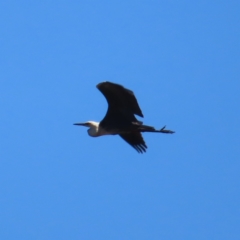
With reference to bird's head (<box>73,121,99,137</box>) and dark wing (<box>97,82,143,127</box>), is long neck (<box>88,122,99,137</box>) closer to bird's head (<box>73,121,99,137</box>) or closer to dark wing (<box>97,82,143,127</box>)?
bird's head (<box>73,121,99,137</box>)

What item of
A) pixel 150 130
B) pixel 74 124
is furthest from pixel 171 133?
pixel 74 124

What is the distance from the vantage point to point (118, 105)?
29250mm

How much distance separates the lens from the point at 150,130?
29.1 m

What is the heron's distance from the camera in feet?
94.3

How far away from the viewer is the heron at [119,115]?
94.3 feet

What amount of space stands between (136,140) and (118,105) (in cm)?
155

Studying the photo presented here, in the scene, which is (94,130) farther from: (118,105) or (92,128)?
(118,105)

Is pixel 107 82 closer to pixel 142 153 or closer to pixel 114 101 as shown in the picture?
pixel 114 101

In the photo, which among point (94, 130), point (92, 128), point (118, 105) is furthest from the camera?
point (92, 128)

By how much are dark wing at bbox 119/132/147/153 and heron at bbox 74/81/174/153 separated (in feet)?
0.54

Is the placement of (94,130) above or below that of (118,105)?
below

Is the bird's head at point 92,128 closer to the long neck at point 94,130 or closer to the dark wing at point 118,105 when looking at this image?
the long neck at point 94,130

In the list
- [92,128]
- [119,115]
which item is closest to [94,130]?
[92,128]

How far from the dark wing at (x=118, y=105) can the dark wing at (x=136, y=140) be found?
1.00 meters
